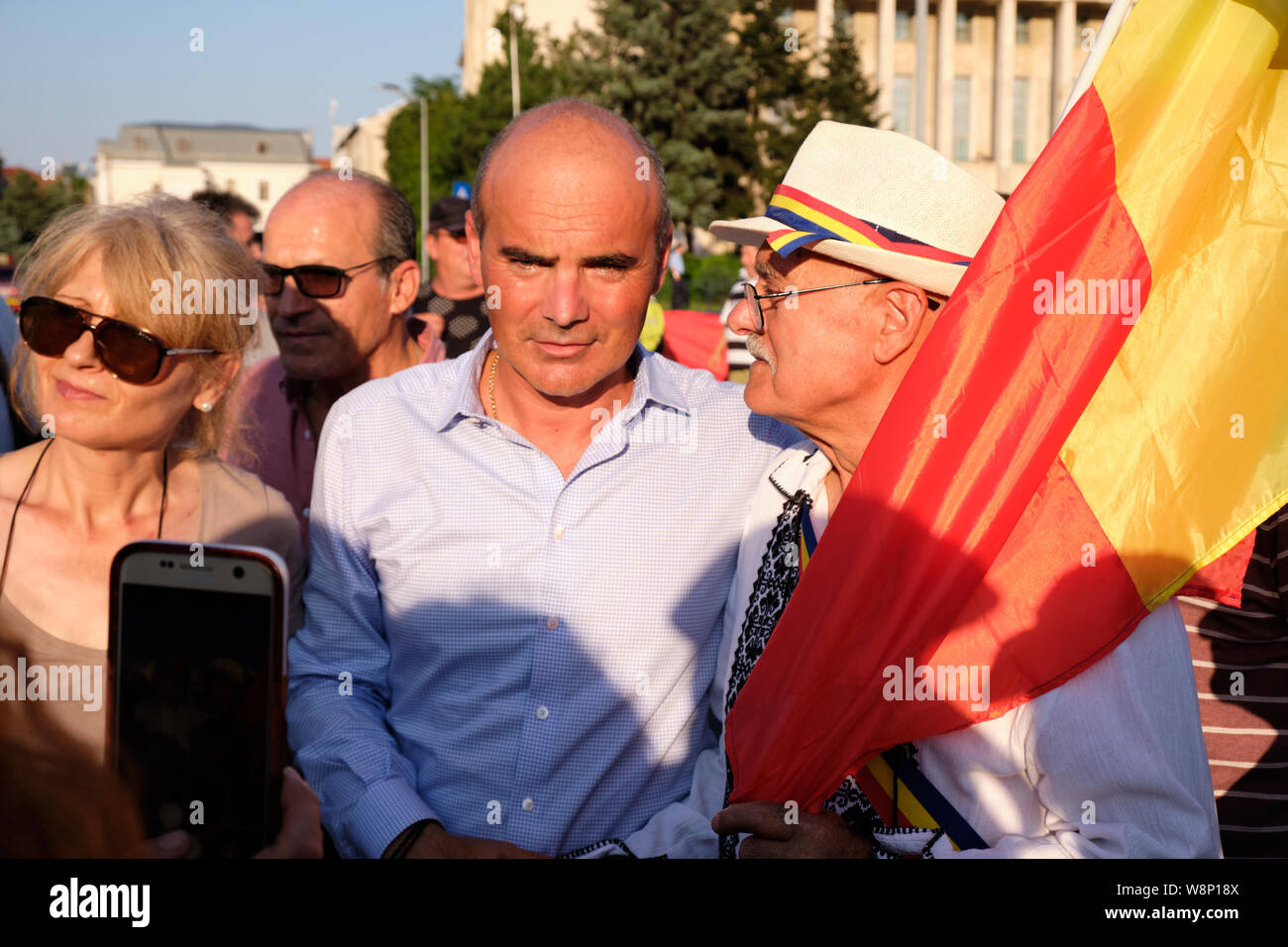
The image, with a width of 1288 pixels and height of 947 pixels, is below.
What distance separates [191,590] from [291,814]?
351mm

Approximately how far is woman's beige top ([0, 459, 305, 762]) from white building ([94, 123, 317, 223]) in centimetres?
9868

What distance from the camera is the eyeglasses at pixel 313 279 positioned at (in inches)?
171

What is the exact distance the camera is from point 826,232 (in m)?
2.49

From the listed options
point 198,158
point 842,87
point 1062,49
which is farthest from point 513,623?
point 198,158

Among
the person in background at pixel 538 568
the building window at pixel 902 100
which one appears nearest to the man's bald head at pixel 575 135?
the person in background at pixel 538 568

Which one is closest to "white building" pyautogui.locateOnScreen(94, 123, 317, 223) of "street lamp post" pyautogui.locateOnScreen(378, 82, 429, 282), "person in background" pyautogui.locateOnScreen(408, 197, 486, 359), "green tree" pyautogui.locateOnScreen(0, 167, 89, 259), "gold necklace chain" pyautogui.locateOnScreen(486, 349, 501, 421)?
"green tree" pyautogui.locateOnScreen(0, 167, 89, 259)

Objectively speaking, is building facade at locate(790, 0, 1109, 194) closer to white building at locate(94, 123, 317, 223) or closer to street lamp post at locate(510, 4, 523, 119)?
street lamp post at locate(510, 4, 523, 119)

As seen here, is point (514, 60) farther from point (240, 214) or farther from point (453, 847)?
point (453, 847)

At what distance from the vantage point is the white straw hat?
95.0 inches

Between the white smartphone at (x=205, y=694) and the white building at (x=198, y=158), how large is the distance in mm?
99983
